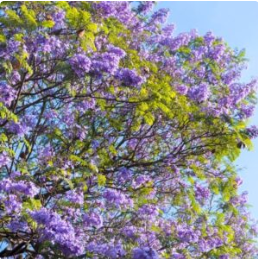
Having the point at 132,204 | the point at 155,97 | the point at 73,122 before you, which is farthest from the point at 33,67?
the point at 132,204

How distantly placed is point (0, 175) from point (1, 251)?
1.68 metres

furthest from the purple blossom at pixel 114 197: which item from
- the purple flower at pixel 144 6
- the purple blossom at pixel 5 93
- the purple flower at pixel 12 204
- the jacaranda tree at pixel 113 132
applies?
the purple flower at pixel 144 6

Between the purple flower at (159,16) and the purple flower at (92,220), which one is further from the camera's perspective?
the purple flower at (159,16)

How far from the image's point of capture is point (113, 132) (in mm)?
10234

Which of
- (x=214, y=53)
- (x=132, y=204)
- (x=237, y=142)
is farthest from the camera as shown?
(x=214, y=53)

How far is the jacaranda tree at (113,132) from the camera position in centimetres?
815

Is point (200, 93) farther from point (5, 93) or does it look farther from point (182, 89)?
point (5, 93)

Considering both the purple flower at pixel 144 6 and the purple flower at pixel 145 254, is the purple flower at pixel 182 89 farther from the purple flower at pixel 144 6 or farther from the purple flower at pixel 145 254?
the purple flower at pixel 145 254

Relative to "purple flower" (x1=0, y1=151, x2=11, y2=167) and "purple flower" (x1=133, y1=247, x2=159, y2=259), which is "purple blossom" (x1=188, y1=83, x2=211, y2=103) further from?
"purple flower" (x1=133, y1=247, x2=159, y2=259)

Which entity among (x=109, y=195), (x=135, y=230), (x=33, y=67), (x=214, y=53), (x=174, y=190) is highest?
(x=214, y=53)

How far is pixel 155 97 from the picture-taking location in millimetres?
9344

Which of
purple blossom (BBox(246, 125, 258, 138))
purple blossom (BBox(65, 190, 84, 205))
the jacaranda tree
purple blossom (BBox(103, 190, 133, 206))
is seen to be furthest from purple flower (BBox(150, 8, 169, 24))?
purple blossom (BBox(65, 190, 84, 205))

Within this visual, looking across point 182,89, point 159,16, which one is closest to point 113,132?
point 182,89

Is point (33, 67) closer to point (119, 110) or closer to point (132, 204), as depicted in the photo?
point (119, 110)
